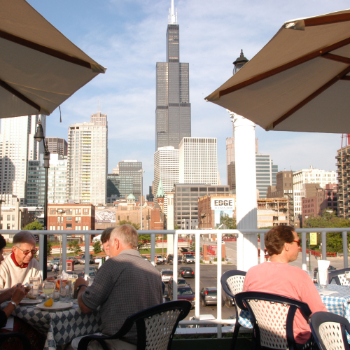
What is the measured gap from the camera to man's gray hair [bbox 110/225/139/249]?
6.88 feet

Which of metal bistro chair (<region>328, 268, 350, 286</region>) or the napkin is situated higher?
the napkin

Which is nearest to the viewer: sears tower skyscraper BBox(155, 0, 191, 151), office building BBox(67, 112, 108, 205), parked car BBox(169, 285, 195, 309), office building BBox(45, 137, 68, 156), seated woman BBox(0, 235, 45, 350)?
seated woman BBox(0, 235, 45, 350)

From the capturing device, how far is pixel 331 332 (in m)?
1.31

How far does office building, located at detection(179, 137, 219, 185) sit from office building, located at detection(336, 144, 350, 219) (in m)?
90.0

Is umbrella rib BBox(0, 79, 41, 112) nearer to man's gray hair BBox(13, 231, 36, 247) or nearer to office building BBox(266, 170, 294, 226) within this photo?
man's gray hair BBox(13, 231, 36, 247)

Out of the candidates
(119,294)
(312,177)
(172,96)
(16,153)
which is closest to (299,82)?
(119,294)

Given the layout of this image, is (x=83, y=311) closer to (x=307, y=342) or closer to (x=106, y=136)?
(x=307, y=342)

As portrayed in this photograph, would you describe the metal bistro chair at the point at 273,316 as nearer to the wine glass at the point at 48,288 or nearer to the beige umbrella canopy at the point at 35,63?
the wine glass at the point at 48,288

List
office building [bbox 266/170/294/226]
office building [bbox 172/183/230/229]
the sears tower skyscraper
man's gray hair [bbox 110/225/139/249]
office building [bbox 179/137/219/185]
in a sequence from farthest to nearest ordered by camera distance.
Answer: the sears tower skyscraper < office building [bbox 179/137/219/185] < office building [bbox 172/183/230/229] < office building [bbox 266/170/294/226] < man's gray hair [bbox 110/225/139/249]

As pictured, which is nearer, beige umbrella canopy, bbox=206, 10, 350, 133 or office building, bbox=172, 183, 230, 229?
beige umbrella canopy, bbox=206, 10, 350, 133

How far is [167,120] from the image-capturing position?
604 ft

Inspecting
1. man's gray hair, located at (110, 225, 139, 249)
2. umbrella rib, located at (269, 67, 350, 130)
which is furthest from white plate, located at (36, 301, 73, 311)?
umbrella rib, located at (269, 67, 350, 130)

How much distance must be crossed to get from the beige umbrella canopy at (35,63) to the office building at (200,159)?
163794 millimetres

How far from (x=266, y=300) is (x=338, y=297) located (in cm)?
61
